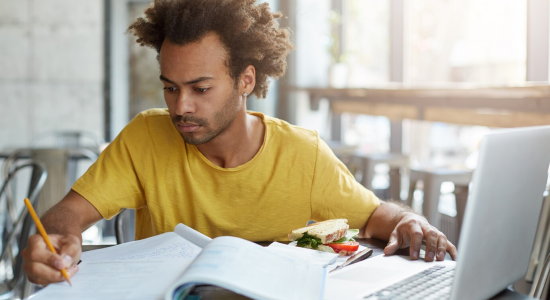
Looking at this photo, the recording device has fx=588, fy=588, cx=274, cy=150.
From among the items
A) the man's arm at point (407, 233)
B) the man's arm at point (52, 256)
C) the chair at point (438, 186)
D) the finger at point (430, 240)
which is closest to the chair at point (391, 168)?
the chair at point (438, 186)

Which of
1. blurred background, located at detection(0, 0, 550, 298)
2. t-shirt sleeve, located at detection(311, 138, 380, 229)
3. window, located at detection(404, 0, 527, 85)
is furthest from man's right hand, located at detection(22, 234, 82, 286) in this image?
window, located at detection(404, 0, 527, 85)

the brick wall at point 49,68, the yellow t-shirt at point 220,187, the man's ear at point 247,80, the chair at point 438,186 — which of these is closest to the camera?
the yellow t-shirt at point 220,187

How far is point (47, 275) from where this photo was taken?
91 cm

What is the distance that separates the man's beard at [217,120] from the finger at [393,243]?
0.49 meters

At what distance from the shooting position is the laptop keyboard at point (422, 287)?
0.86 m

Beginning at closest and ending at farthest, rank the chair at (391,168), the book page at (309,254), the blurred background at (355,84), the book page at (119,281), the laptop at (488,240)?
the laptop at (488,240), the book page at (119,281), the book page at (309,254), the blurred background at (355,84), the chair at (391,168)

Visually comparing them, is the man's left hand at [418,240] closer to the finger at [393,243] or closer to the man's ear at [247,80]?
the finger at [393,243]

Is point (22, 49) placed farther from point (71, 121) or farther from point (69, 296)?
point (69, 296)

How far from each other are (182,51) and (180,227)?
0.43 m

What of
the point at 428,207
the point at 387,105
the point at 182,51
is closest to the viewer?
the point at 182,51

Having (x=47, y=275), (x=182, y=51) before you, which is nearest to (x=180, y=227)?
(x=47, y=275)

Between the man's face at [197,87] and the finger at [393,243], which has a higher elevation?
the man's face at [197,87]

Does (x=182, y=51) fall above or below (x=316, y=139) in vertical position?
above

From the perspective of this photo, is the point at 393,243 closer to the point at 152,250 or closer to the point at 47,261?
the point at 152,250
